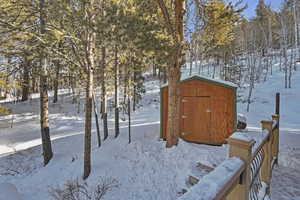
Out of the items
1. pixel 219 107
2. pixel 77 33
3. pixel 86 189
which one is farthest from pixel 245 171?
pixel 219 107

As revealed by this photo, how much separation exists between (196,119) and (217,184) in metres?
6.08

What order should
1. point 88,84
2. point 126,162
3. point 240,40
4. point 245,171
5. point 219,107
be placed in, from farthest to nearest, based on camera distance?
1. point 240,40
2. point 219,107
3. point 126,162
4. point 88,84
5. point 245,171

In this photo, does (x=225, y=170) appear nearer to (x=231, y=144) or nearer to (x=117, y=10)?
(x=231, y=144)

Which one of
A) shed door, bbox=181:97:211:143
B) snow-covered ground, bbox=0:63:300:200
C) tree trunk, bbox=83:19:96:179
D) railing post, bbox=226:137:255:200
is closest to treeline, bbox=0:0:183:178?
tree trunk, bbox=83:19:96:179

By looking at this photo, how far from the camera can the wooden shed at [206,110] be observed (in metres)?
6.74

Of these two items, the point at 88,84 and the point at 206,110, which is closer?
the point at 88,84

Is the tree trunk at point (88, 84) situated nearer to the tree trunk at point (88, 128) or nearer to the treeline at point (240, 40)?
the tree trunk at point (88, 128)

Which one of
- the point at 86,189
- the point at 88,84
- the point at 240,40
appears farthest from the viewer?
the point at 240,40

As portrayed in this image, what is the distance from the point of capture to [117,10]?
4.59 m

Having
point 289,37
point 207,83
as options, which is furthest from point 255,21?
point 207,83

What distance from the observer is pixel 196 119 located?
709cm

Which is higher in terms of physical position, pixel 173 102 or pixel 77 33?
pixel 77 33

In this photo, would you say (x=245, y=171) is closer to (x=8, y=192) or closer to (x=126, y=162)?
(x=126, y=162)

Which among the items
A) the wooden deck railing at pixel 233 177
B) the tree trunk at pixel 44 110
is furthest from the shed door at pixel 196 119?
the tree trunk at pixel 44 110
